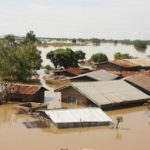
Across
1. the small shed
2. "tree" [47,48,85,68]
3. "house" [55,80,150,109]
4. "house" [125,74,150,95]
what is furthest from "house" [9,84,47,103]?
"tree" [47,48,85,68]

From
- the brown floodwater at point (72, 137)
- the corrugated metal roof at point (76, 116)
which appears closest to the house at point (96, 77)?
the brown floodwater at point (72, 137)

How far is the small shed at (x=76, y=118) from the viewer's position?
63.8ft

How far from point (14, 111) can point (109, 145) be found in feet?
25.8

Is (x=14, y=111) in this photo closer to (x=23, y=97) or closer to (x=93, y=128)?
(x=23, y=97)

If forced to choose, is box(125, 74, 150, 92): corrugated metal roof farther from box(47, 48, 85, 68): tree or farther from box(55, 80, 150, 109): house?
box(47, 48, 85, 68): tree

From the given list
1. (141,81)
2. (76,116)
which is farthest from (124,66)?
(76,116)

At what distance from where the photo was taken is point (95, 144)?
17203 mm

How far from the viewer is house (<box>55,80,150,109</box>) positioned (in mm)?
23969

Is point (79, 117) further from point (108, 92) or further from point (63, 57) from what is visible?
point (63, 57)

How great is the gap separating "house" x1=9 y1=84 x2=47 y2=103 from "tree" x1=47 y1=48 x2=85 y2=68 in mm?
18310

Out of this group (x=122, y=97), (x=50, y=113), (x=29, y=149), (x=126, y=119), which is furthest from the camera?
(x=122, y=97)

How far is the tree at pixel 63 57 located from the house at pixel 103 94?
17407 millimetres

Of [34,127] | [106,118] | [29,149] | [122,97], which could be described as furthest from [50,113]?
[122,97]

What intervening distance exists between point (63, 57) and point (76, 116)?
24.7 metres
